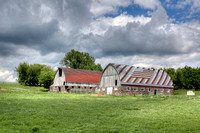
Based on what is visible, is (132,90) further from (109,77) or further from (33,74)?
(33,74)

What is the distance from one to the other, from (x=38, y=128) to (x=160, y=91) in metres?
54.0

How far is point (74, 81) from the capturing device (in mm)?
65438

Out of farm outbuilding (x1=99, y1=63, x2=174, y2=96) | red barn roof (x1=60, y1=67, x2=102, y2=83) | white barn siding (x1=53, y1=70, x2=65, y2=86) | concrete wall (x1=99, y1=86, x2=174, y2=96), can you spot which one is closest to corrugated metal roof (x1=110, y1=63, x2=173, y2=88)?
farm outbuilding (x1=99, y1=63, x2=174, y2=96)

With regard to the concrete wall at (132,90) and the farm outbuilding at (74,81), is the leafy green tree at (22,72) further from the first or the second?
the concrete wall at (132,90)

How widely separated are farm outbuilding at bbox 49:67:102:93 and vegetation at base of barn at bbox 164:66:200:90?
112 ft

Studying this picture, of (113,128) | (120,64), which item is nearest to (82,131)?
(113,128)

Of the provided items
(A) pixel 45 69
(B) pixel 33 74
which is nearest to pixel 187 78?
(A) pixel 45 69

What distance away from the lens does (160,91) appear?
60.4m

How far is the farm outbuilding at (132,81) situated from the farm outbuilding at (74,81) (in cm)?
937

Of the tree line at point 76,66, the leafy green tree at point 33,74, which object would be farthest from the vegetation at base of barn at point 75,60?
the leafy green tree at point 33,74

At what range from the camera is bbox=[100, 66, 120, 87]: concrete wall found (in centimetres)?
5505

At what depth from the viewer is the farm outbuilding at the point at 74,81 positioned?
6475cm

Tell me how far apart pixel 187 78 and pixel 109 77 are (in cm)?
3727

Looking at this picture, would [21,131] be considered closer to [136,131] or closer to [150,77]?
[136,131]
